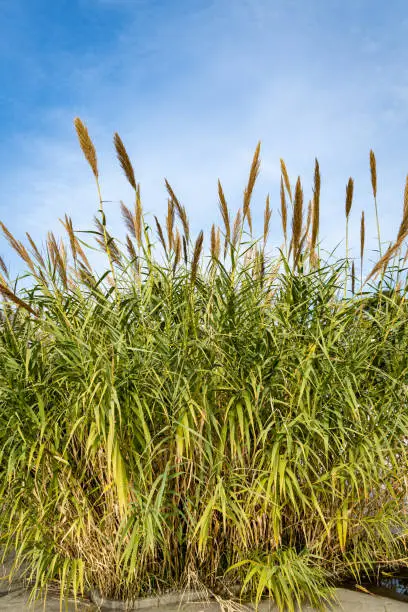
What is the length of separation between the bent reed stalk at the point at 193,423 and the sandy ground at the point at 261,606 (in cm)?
9

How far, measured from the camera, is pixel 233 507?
2.43 m

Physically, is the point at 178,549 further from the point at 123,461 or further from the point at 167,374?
the point at 167,374

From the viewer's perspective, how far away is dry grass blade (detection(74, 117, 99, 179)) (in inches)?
95.5

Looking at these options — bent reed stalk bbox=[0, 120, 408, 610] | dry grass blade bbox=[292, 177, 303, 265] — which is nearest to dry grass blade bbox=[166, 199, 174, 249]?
bent reed stalk bbox=[0, 120, 408, 610]

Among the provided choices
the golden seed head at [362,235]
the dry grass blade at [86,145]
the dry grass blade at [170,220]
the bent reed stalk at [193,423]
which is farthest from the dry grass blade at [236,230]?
the golden seed head at [362,235]

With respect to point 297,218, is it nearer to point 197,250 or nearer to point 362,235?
point 197,250

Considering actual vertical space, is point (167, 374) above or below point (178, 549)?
above

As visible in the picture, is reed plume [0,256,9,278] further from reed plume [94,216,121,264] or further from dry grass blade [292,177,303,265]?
dry grass blade [292,177,303,265]

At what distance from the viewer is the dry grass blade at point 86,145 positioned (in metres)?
2.43

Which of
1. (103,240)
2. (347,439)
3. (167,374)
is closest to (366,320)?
(347,439)

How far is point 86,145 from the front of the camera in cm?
245

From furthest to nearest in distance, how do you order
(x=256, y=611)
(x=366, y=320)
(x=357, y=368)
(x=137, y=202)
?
(x=366, y=320) → (x=357, y=368) → (x=137, y=202) → (x=256, y=611)

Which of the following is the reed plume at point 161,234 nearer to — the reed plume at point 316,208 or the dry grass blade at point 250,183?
the dry grass blade at point 250,183

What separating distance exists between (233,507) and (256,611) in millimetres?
471
